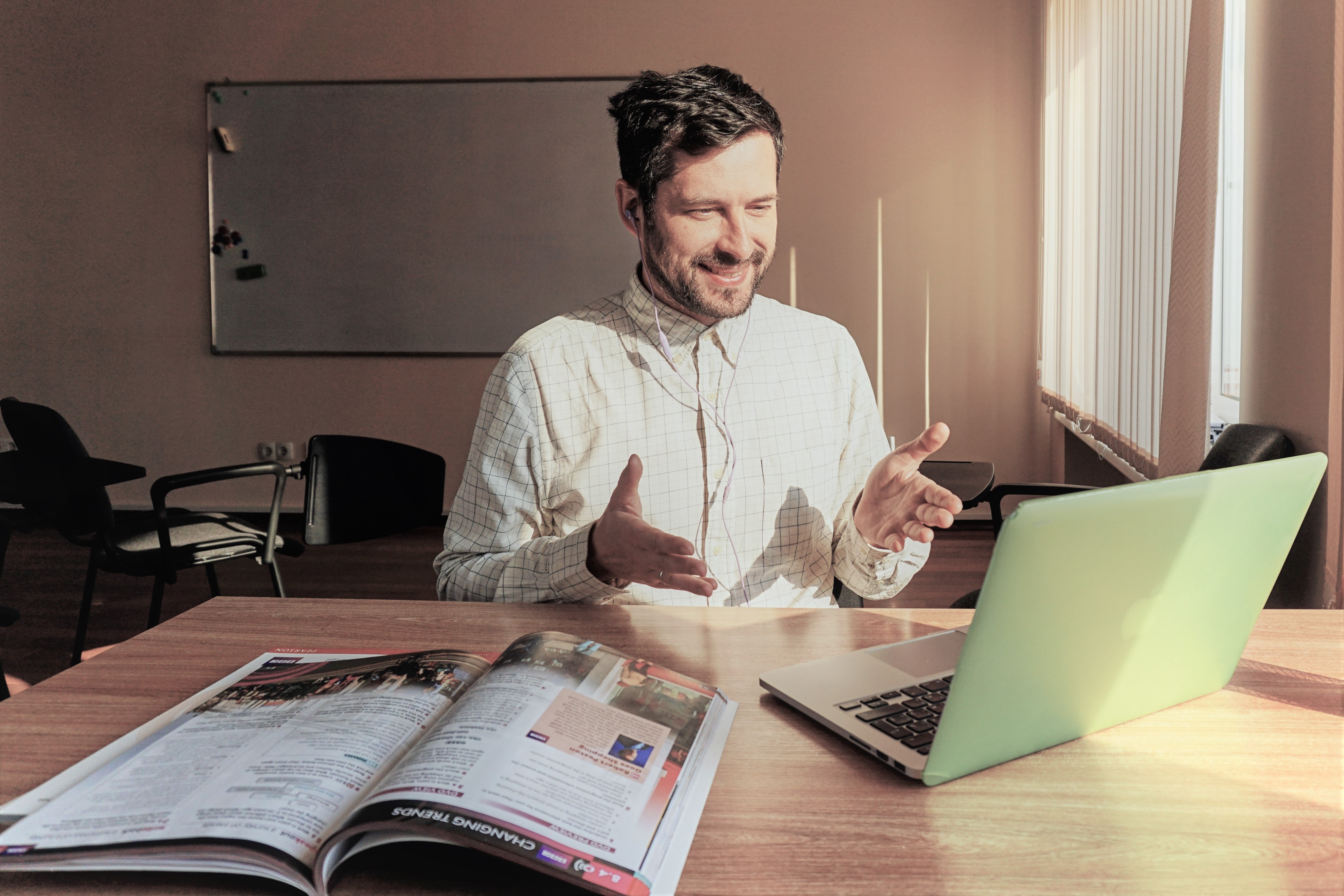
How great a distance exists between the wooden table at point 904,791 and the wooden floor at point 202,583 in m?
1.91

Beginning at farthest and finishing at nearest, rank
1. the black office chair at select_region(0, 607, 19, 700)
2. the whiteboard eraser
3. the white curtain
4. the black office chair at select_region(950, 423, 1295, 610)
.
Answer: the whiteboard eraser
the white curtain
the black office chair at select_region(0, 607, 19, 700)
the black office chair at select_region(950, 423, 1295, 610)

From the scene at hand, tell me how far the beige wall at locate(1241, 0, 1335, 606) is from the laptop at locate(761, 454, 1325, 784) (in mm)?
845

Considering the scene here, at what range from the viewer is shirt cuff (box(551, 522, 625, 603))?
1.09 metres

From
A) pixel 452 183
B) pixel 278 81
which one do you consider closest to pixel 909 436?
pixel 452 183

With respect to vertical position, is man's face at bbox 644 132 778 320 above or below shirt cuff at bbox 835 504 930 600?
above

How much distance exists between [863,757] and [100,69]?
556cm

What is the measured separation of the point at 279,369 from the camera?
188 inches

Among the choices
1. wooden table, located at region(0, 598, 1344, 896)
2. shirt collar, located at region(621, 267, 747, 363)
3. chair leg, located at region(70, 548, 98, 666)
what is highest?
shirt collar, located at region(621, 267, 747, 363)

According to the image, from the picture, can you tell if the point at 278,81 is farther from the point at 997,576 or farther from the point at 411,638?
the point at 997,576

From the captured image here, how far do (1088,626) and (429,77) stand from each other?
468cm

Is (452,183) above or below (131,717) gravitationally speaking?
above

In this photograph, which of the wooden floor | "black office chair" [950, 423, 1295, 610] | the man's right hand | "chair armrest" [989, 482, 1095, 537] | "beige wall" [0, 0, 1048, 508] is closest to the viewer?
the man's right hand

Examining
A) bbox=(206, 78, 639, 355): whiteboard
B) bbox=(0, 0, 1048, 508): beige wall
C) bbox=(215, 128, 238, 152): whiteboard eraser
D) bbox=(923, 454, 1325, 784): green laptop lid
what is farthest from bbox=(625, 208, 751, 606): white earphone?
bbox=(215, 128, 238, 152): whiteboard eraser

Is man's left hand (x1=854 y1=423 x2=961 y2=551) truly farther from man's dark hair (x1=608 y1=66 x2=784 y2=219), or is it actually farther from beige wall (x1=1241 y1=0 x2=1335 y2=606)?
beige wall (x1=1241 y1=0 x2=1335 y2=606)
